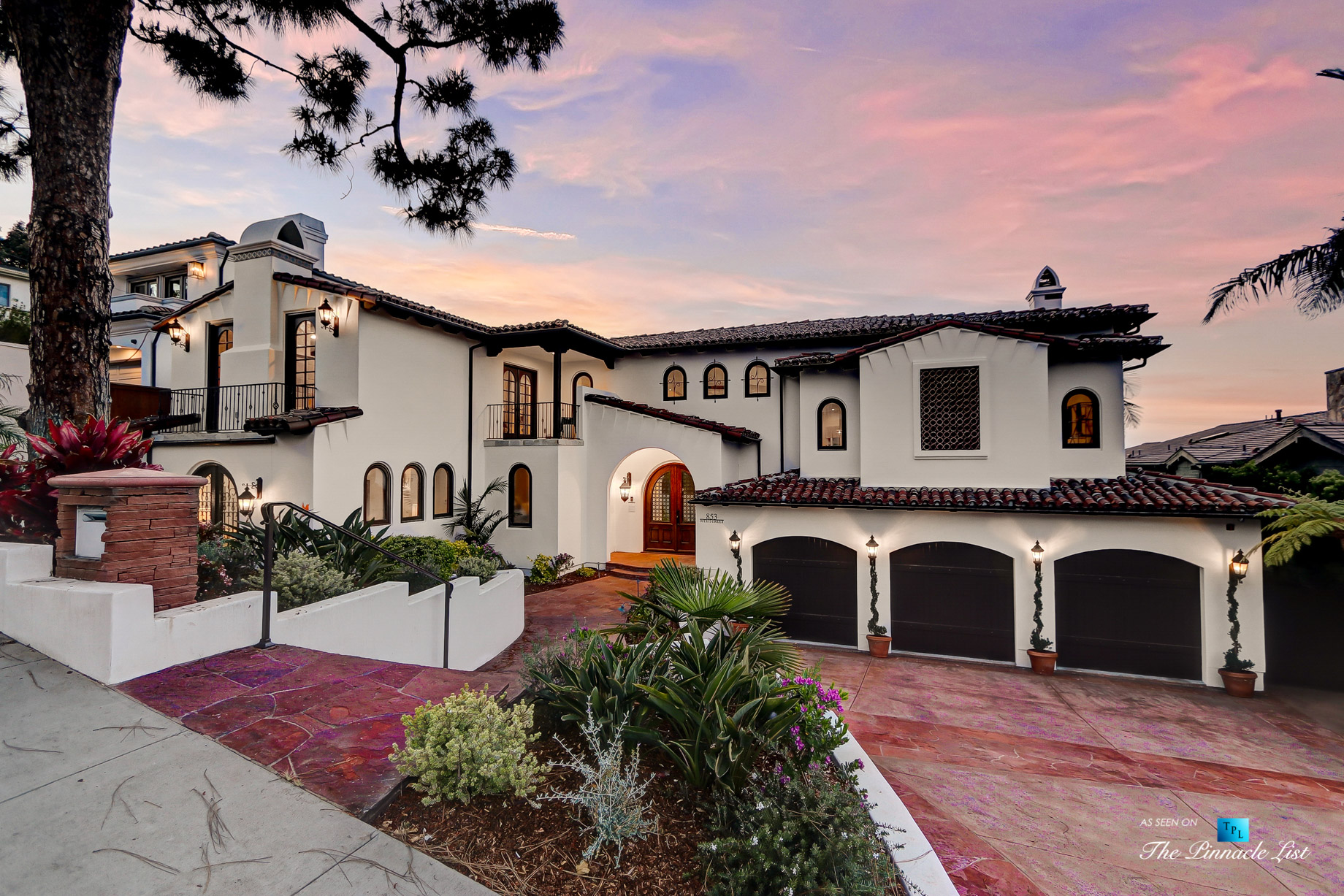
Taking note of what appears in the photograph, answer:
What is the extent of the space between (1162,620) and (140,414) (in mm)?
22476

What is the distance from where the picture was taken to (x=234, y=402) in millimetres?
13266

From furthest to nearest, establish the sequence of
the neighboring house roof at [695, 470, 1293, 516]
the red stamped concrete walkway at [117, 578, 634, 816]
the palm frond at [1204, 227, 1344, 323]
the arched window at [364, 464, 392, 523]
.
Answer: the arched window at [364, 464, 392, 523], the palm frond at [1204, 227, 1344, 323], the neighboring house roof at [695, 470, 1293, 516], the red stamped concrete walkway at [117, 578, 634, 816]

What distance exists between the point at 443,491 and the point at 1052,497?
46.3ft

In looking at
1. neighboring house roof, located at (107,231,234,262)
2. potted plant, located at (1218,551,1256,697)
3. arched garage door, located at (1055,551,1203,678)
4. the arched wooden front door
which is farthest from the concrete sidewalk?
neighboring house roof, located at (107,231,234,262)

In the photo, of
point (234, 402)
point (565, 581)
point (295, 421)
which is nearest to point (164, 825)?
point (295, 421)

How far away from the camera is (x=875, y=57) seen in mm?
9125

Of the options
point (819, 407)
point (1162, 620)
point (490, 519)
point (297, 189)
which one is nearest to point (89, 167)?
point (297, 189)

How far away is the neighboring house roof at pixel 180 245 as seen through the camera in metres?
20.6

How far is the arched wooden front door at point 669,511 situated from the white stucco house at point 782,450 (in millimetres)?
71

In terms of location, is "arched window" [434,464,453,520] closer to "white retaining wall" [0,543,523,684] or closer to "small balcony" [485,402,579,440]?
"small balcony" [485,402,579,440]

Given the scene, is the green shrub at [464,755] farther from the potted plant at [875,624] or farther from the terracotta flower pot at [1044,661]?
the terracotta flower pot at [1044,661]

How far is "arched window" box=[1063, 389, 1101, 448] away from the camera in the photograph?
10805mm

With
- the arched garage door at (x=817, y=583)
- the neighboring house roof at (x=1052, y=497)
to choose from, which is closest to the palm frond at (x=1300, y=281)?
the neighboring house roof at (x=1052, y=497)

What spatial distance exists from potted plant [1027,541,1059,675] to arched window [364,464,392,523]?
13.8m
